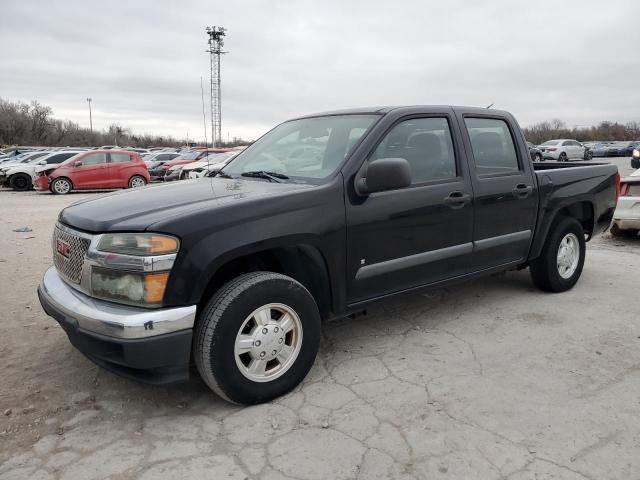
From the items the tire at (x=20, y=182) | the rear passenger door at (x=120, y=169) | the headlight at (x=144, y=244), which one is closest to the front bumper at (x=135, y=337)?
the headlight at (x=144, y=244)

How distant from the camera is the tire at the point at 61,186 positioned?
56.5 ft

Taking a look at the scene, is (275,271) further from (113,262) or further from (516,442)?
(516,442)

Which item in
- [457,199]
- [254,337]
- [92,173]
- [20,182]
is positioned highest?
[457,199]

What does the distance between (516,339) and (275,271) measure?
1.97m

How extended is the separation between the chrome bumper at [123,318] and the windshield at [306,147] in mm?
1284

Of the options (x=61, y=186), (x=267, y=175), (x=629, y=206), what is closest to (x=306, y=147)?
(x=267, y=175)

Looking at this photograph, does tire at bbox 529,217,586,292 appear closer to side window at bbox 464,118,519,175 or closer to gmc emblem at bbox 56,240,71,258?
side window at bbox 464,118,519,175

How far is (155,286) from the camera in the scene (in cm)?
258

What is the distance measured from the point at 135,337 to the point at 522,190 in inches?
133

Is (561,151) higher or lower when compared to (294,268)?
higher

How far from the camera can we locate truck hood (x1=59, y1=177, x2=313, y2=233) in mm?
2729

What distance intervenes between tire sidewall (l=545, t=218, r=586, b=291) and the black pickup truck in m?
0.26

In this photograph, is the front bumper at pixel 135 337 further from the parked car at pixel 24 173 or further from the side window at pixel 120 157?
the parked car at pixel 24 173

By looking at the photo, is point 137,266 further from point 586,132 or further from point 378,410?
point 586,132
